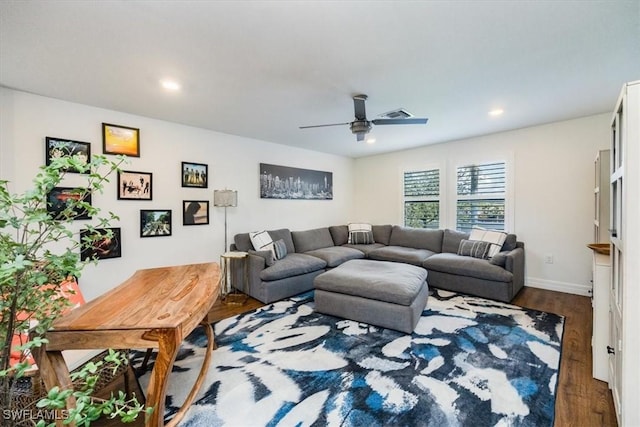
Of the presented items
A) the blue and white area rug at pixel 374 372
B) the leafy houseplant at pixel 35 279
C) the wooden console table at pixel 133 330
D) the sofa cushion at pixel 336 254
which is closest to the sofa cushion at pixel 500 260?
the blue and white area rug at pixel 374 372

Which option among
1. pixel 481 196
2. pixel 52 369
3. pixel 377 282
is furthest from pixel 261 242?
pixel 481 196

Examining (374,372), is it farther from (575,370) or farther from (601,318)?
(601,318)

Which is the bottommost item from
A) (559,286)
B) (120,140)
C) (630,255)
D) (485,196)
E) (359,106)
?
(559,286)

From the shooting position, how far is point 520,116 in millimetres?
3516

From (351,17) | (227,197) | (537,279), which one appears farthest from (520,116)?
(227,197)

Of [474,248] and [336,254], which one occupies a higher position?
[474,248]

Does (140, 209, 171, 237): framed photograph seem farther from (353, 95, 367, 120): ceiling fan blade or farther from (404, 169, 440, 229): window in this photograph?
(404, 169, 440, 229): window

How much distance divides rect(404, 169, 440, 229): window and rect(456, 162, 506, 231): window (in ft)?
1.32

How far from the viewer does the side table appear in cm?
366

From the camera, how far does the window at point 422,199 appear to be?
512 centimetres

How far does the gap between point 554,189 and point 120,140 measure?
18.9ft

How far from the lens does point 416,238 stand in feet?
16.2

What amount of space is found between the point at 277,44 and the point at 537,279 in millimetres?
4636

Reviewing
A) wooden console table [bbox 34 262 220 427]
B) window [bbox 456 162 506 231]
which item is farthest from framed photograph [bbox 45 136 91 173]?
window [bbox 456 162 506 231]
